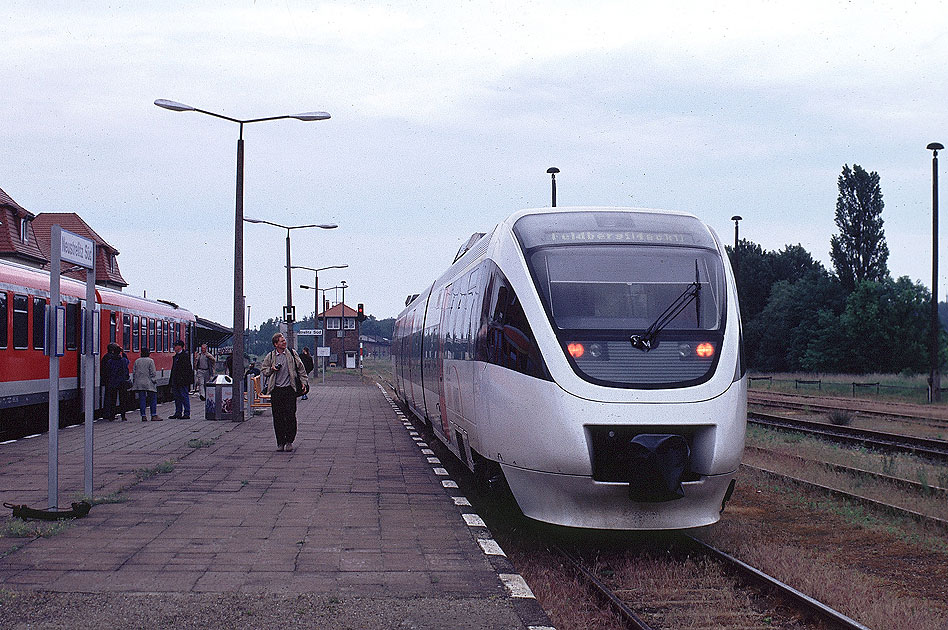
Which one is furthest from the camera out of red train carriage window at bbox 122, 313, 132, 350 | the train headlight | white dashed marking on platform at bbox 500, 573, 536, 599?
red train carriage window at bbox 122, 313, 132, 350

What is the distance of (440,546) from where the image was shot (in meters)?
7.84

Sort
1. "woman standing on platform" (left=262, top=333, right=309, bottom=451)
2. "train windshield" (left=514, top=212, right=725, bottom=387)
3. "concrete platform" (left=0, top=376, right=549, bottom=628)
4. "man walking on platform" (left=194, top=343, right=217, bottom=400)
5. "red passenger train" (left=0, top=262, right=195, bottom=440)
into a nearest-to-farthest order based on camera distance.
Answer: "concrete platform" (left=0, top=376, right=549, bottom=628) → "train windshield" (left=514, top=212, right=725, bottom=387) → "woman standing on platform" (left=262, top=333, right=309, bottom=451) → "red passenger train" (left=0, top=262, right=195, bottom=440) → "man walking on platform" (left=194, top=343, right=217, bottom=400)

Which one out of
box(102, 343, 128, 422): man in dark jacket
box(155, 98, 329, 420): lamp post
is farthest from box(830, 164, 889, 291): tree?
box(102, 343, 128, 422): man in dark jacket

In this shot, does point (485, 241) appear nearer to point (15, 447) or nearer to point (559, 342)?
point (559, 342)

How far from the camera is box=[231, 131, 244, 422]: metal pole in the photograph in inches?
877

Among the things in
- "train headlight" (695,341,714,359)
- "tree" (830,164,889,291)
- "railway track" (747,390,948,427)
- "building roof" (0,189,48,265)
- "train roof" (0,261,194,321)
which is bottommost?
"railway track" (747,390,948,427)

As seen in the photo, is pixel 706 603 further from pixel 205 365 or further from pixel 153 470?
pixel 205 365

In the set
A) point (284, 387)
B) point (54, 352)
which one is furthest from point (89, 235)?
point (54, 352)

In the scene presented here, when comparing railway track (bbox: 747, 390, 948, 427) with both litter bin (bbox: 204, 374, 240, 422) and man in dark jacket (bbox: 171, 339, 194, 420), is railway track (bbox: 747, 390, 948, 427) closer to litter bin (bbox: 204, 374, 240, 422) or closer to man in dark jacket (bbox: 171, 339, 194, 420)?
litter bin (bbox: 204, 374, 240, 422)

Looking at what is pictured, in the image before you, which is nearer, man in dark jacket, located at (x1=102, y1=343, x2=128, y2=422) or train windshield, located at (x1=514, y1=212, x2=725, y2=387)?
train windshield, located at (x1=514, y1=212, x2=725, y2=387)

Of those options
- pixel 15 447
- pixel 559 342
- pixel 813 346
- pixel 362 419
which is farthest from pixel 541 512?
pixel 813 346

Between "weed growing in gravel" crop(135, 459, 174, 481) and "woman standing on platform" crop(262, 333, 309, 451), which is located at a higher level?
"woman standing on platform" crop(262, 333, 309, 451)

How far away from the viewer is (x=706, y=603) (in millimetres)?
6832

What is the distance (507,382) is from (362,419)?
618 inches
